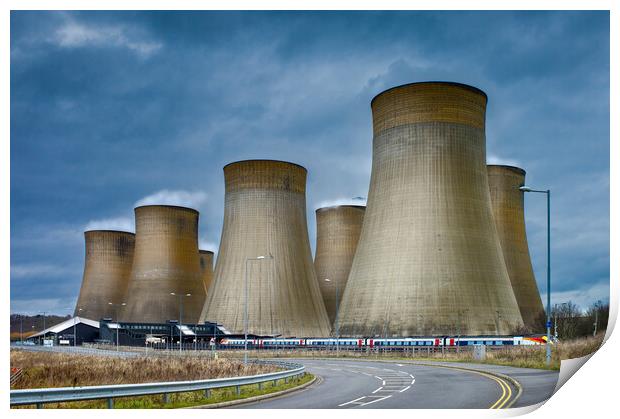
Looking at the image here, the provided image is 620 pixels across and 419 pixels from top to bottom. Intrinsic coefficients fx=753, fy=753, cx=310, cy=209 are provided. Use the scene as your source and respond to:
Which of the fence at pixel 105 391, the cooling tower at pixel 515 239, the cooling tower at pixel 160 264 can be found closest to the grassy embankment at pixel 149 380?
the fence at pixel 105 391

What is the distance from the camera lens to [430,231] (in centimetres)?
4488

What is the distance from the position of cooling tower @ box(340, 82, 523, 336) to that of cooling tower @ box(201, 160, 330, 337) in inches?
521

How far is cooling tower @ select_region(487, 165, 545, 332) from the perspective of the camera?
201 ft

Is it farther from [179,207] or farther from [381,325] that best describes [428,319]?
[179,207]

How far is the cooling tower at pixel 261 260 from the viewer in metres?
59.3

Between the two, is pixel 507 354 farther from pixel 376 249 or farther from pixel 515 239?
pixel 515 239

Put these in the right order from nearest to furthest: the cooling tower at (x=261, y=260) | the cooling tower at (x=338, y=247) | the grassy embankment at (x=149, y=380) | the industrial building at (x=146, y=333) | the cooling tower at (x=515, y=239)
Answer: the grassy embankment at (x=149, y=380)
the cooling tower at (x=261, y=260)
the cooling tower at (x=515, y=239)
the industrial building at (x=146, y=333)
the cooling tower at (x=338, y=247)

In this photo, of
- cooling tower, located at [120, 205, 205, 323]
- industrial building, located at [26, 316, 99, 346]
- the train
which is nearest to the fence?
the train

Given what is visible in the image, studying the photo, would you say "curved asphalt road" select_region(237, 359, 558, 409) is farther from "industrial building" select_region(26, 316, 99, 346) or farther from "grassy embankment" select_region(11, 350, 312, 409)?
"industrial building" select_region(26, 316, 99, 346)

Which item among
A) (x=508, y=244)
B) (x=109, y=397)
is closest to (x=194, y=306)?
(x=508, y=244)

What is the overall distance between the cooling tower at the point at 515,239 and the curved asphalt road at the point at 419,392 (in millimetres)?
38938

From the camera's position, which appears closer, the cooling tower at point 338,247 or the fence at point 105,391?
the fence at point 105,391

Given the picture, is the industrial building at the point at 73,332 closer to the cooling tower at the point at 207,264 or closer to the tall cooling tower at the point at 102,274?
the tall cooling tower at the point at 102,274

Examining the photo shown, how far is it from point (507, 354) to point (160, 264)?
154ft
